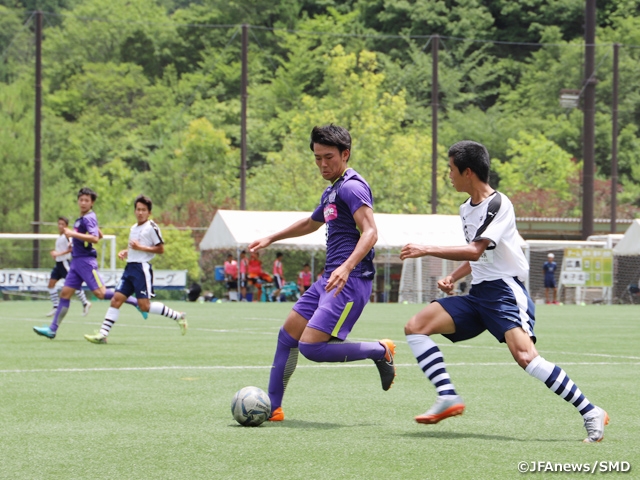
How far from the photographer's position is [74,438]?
20.4 ft

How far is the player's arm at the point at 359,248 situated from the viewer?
6.57m

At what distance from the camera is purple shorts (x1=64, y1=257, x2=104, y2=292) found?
15.6m

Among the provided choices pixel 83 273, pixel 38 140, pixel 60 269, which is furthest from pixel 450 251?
pixel 38 140

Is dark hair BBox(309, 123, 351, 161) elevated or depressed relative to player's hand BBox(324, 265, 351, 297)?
elevated

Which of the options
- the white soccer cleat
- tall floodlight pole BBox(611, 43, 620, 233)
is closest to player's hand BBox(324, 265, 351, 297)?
the white soccer cleat

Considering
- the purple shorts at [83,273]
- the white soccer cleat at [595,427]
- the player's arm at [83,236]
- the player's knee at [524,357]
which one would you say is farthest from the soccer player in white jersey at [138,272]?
the white soccer cleat at [595,427]

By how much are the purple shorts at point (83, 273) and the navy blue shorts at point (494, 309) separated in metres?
9.83

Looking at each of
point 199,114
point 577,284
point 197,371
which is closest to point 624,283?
point 577,284

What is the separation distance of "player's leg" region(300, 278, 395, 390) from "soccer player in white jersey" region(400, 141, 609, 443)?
0.52m

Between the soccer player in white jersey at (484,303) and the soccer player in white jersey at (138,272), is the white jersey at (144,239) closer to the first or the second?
the soccer player in white jersey at (138,272)

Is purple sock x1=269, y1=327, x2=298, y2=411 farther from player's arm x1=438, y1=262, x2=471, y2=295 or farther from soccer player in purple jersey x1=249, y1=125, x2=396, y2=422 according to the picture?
player's arm x1=438, y1=262, x2=471, y2=295

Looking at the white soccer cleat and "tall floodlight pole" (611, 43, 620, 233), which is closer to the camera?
the white soccer cleat

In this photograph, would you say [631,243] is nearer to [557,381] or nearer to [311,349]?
[311,349]

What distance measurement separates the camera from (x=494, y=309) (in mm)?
6355
